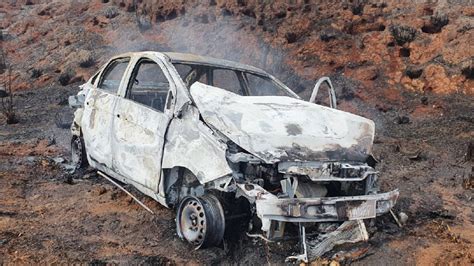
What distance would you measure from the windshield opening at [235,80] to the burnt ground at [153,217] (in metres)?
1.59

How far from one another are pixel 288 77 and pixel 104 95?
777 cm

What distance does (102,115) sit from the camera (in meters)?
5.68

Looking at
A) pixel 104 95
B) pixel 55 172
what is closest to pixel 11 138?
pixel 55 172

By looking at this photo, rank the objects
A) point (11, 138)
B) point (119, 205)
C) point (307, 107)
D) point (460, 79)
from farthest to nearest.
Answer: point (460, 79) < point (11, 138) < point (119, 205) < point (307, 107)

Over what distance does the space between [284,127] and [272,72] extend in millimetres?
9065

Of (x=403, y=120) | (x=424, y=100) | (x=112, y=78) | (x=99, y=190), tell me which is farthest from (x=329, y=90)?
(x=424, y=100)

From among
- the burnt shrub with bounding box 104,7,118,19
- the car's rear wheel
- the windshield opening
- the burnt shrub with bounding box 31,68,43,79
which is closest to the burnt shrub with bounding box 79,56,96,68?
the burnt shrub with bounding box 31,68,43,79

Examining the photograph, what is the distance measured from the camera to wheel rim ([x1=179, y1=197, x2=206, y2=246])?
427 cm

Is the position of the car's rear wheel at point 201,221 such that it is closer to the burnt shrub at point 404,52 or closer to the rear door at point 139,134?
the rear door at point 139,134

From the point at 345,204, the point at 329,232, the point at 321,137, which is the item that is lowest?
the point at 329,232

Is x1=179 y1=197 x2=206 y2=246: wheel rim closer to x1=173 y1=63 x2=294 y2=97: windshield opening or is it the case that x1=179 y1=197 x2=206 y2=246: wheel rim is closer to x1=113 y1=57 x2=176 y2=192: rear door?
x1=113 y1=57 x2=176 y2=192: rear door

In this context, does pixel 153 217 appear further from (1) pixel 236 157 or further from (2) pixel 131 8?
(2) pixel 131 8

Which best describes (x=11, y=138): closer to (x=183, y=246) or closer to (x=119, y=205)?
(x=119, y=205)

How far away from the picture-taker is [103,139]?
221 inches
